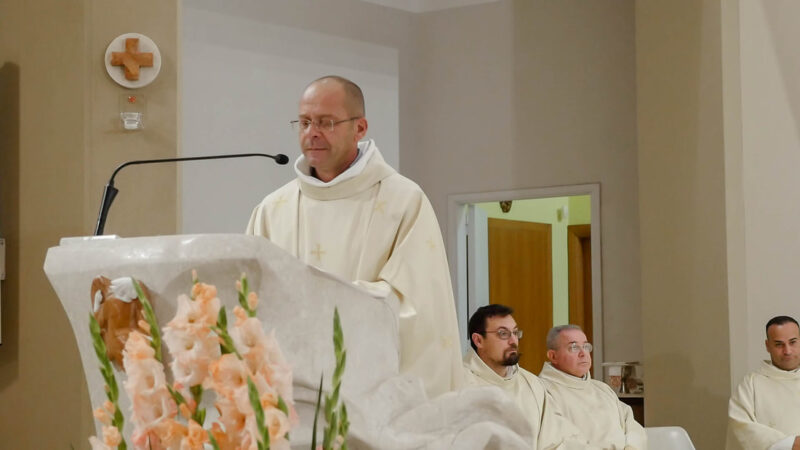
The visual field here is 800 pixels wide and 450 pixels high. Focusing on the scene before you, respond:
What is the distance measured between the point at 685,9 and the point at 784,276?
2.07 meters

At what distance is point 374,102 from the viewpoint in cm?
912

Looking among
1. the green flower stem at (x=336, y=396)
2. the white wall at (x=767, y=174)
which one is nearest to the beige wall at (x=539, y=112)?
the white wall at (x=767, y=174)

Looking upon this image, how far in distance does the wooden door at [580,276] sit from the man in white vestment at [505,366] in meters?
3.46

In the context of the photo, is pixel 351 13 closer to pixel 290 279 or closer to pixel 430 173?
pixel 430 173

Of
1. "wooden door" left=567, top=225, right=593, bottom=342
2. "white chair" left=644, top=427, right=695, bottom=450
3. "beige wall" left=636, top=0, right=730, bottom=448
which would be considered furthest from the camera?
"wooden door" left=567, top=225, right=593, bottom=342

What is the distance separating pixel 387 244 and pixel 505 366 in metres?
3.63

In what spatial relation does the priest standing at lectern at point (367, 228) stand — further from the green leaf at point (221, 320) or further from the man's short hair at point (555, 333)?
the man's short hair at point (555, 333)

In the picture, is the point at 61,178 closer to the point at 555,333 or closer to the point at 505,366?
the point at 505,366

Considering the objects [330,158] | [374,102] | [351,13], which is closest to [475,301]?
[374,102]

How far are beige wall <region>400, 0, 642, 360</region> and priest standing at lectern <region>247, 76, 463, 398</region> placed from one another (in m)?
6.00

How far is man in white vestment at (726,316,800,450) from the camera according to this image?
7242 millimetres

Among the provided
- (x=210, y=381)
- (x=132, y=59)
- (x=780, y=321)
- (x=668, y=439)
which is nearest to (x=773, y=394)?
(x=780, y=321)

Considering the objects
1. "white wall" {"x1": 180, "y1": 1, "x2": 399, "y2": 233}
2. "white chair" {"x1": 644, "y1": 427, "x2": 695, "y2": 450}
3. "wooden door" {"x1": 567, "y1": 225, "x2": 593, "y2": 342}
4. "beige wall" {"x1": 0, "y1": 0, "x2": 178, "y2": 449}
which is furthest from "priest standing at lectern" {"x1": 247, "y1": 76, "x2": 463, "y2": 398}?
"wooden door" {"x1": 567, "y1": 225, "x2": 593, "y2": 342}

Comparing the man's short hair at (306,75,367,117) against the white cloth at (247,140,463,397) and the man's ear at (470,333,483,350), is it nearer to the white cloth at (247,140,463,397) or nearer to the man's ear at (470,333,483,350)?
the white cloth at (247,140,463,397)
